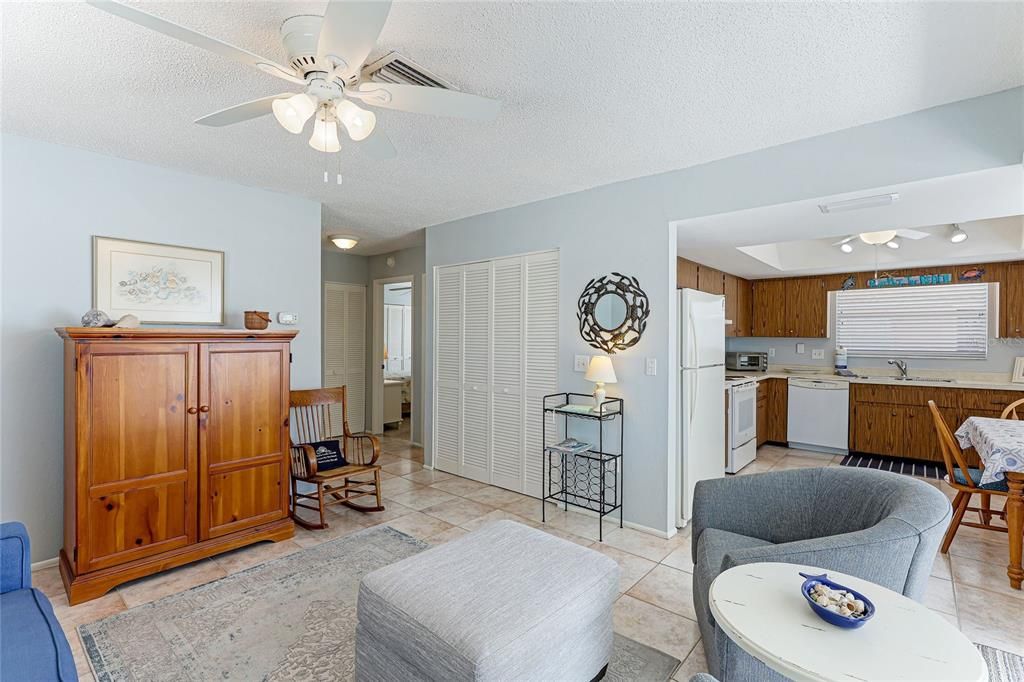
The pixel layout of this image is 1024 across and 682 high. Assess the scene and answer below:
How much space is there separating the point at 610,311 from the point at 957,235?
3.52 meters

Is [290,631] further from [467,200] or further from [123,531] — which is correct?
[467,200]

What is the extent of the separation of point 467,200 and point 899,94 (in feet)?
9.33

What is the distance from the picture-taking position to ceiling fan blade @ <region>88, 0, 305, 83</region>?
1.27 m

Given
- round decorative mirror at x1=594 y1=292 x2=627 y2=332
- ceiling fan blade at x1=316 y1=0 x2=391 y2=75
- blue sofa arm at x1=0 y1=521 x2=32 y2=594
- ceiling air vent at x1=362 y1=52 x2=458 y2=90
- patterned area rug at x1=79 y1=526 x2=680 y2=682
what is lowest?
patterned area rug at x1=79 y1=526 x2=680 y2=682

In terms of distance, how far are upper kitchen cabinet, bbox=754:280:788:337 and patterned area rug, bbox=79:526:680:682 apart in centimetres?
524

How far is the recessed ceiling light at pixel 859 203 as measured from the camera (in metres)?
2.69

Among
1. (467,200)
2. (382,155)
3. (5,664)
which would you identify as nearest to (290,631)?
(5,664)

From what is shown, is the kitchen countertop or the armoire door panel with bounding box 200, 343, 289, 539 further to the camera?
the kitchen countertop

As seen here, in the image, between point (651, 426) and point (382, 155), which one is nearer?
point (382, 155)

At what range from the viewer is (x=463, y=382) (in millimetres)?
4719

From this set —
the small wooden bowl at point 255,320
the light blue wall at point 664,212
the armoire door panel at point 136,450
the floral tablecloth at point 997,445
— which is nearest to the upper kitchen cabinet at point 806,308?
the floral tablecloth at point 997,445

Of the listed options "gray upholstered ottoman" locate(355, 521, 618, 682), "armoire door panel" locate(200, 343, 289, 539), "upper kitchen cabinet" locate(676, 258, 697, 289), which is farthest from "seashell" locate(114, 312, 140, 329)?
"upper kitchen cabinet" locate(676, 258, 697, 289)

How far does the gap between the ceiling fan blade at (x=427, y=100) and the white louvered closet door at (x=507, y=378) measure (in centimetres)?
241

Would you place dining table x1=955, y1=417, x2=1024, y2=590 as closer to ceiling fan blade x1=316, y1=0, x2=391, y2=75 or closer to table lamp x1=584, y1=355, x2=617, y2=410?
table lamp x1=584, y1=355, x2=617, y2=410
